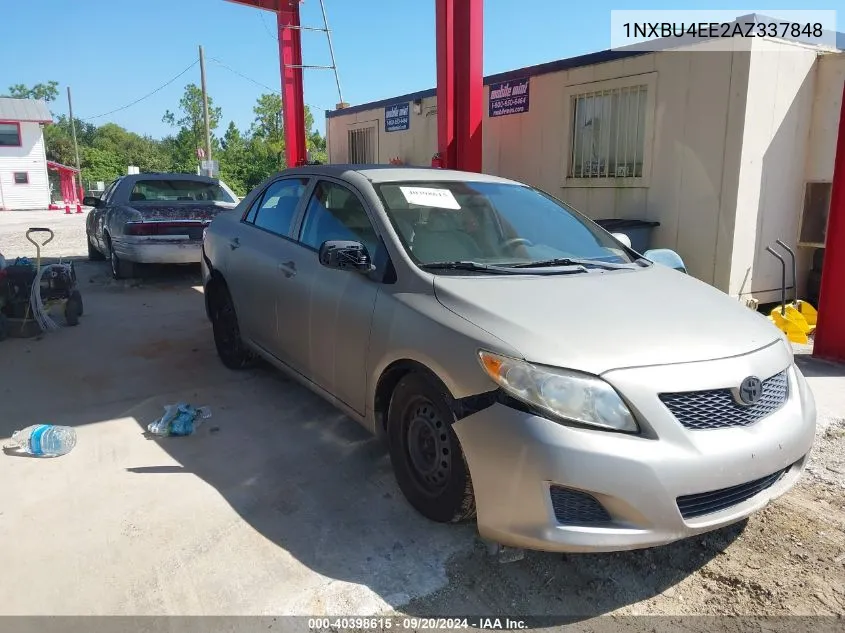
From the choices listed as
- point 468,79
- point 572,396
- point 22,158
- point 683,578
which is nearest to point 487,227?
point 572,396

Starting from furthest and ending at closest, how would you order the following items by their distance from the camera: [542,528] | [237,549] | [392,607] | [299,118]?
[299,118] < [237,549] < [392,607] < [542,528]

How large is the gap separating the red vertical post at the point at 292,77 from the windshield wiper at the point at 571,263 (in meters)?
10.3

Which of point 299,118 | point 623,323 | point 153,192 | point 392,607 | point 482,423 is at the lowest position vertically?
point 392,607

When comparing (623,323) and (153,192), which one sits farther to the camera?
(153,192)

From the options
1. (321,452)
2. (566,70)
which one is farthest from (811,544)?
(566,70)

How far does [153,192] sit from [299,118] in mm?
4627

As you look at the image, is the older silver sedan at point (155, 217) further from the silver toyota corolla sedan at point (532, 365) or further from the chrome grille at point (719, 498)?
the chrome grille at point (719, 498)

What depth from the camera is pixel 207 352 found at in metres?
5.67

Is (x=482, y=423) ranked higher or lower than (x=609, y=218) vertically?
lower

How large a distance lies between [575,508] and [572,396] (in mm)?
397

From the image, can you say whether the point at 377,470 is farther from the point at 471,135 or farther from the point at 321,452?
the point at 471,135

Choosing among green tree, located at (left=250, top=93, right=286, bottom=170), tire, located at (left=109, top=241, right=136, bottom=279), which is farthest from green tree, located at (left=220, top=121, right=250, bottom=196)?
tire, located at (left=109, top=241, right=136, bottom=279)

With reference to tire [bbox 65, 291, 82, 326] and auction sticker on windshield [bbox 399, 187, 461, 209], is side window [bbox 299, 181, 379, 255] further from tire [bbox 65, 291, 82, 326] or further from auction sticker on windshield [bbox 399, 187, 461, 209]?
tire [bbox 65, 291, 82, 326]

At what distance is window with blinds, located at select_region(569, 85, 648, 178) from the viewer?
7.74m
